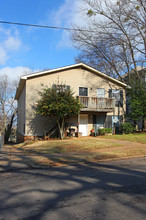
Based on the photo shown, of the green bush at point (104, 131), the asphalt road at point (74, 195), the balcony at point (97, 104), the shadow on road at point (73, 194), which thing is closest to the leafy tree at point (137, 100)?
the balcony at point (97, 104)

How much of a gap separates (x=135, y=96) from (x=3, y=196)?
18.1m

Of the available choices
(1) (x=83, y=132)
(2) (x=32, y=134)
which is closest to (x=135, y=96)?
(1) (x=83, y=132)

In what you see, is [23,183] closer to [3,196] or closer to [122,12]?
[3,196]

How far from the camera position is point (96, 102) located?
19.0 metres

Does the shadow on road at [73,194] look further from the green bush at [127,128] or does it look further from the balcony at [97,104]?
the green bush at [127,128]

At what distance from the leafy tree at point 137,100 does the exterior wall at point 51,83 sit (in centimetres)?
188

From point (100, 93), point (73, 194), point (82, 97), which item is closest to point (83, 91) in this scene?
point (82, 97)

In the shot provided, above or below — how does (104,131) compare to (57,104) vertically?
below

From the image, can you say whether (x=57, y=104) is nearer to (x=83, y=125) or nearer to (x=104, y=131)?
(x=83, y=125)

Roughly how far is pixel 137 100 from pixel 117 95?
245 centimetres

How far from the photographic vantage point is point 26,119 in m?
18.1

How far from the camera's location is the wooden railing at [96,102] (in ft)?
60.7

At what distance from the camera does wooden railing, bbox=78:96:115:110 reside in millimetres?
18500

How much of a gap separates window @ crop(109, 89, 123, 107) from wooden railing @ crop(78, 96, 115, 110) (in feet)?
5.93
